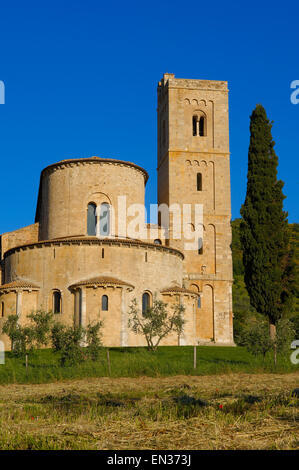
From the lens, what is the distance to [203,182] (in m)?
44.6

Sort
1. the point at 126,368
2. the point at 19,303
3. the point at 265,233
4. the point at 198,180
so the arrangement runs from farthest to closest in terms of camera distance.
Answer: the point at 198,180, the point at 265,233, the point at 19,303, the point at 126,368

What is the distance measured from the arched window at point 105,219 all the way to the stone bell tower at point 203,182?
19.4ft

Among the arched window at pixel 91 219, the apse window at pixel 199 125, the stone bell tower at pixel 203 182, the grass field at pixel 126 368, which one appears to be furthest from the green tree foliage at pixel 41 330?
the apse window at pixel 199 125

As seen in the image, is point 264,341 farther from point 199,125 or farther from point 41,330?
point 199,125

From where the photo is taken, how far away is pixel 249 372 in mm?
19891

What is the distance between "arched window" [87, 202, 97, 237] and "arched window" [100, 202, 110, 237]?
1.59ft

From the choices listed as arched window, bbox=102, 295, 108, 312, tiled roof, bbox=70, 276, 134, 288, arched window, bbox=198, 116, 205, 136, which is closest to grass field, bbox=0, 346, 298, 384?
arched window, bbox=102, 295, 108, 312

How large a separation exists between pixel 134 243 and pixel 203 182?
11679 millimetres

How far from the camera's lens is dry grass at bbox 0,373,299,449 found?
721cm

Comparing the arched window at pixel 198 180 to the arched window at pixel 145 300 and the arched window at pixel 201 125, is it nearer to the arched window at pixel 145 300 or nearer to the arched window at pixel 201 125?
the arched window at pixel 201 125

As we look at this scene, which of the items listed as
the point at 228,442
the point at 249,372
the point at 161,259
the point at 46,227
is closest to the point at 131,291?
the point at 161,259

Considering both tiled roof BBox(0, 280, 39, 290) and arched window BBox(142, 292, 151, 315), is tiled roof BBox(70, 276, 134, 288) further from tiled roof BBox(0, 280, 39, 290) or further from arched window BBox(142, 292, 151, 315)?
tiled roof BBox(0, 280, 39, 290)

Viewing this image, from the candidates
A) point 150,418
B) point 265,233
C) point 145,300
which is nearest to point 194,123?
point 265,233

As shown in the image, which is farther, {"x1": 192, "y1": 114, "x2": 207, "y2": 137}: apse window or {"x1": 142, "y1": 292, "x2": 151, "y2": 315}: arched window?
{"x1": 192, "y1": 114, "x2": 207, "y2": 137}: apse window
